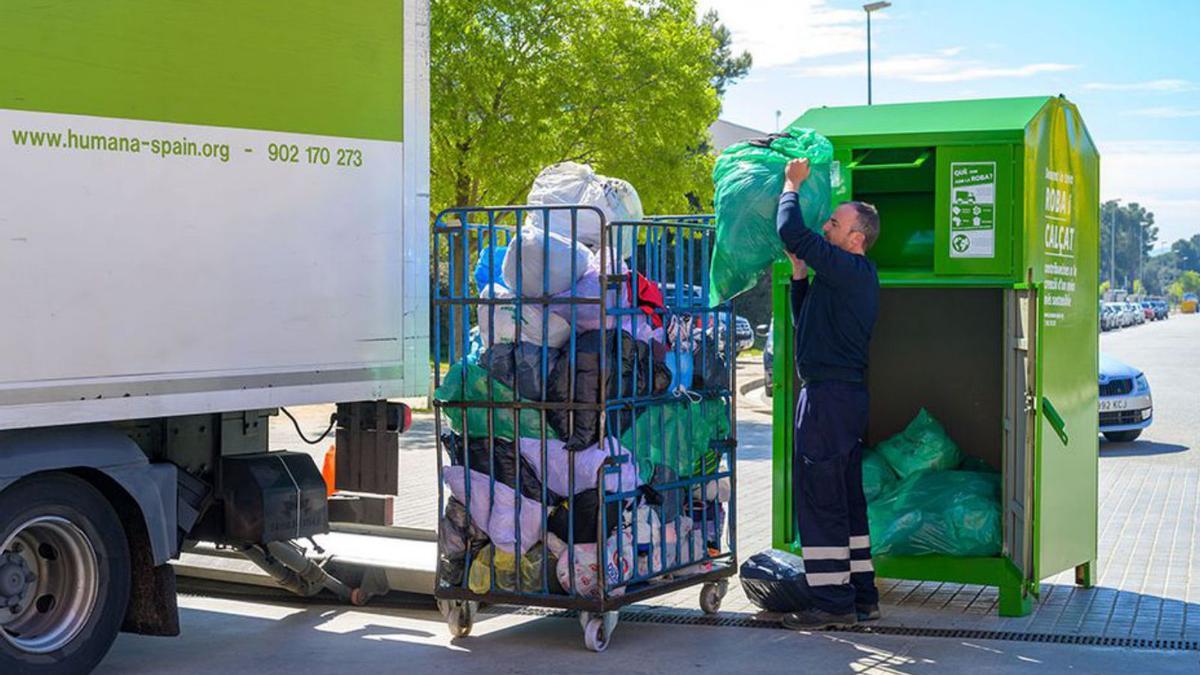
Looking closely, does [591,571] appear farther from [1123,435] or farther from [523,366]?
[1123,435]

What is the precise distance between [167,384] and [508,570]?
5.44 feet

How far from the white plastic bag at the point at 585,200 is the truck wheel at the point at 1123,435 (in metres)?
11.3

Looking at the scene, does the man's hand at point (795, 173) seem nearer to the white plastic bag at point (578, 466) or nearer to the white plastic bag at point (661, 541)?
the white plastic bag at point (578, 466)

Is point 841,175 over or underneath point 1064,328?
over

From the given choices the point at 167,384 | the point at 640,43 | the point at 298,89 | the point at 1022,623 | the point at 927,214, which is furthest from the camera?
the point at 640,43

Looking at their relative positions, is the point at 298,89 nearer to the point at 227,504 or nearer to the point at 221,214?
the point at 221,214

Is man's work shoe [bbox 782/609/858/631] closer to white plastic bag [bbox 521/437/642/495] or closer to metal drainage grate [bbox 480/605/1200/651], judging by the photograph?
metal drainage grate [bbox 480/605/1200/651]

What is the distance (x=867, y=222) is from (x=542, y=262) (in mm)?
1577

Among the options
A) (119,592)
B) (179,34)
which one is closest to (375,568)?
(119,592)

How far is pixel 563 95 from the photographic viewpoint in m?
22.4

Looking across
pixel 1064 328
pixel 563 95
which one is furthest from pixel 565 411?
pixel 563 95

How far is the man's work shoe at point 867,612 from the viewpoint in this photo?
7164 millimetres

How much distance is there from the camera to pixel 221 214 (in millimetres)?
6328

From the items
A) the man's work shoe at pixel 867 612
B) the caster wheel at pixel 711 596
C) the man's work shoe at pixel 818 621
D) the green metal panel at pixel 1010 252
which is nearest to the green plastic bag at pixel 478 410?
the caster wheel at pixel 711 596
